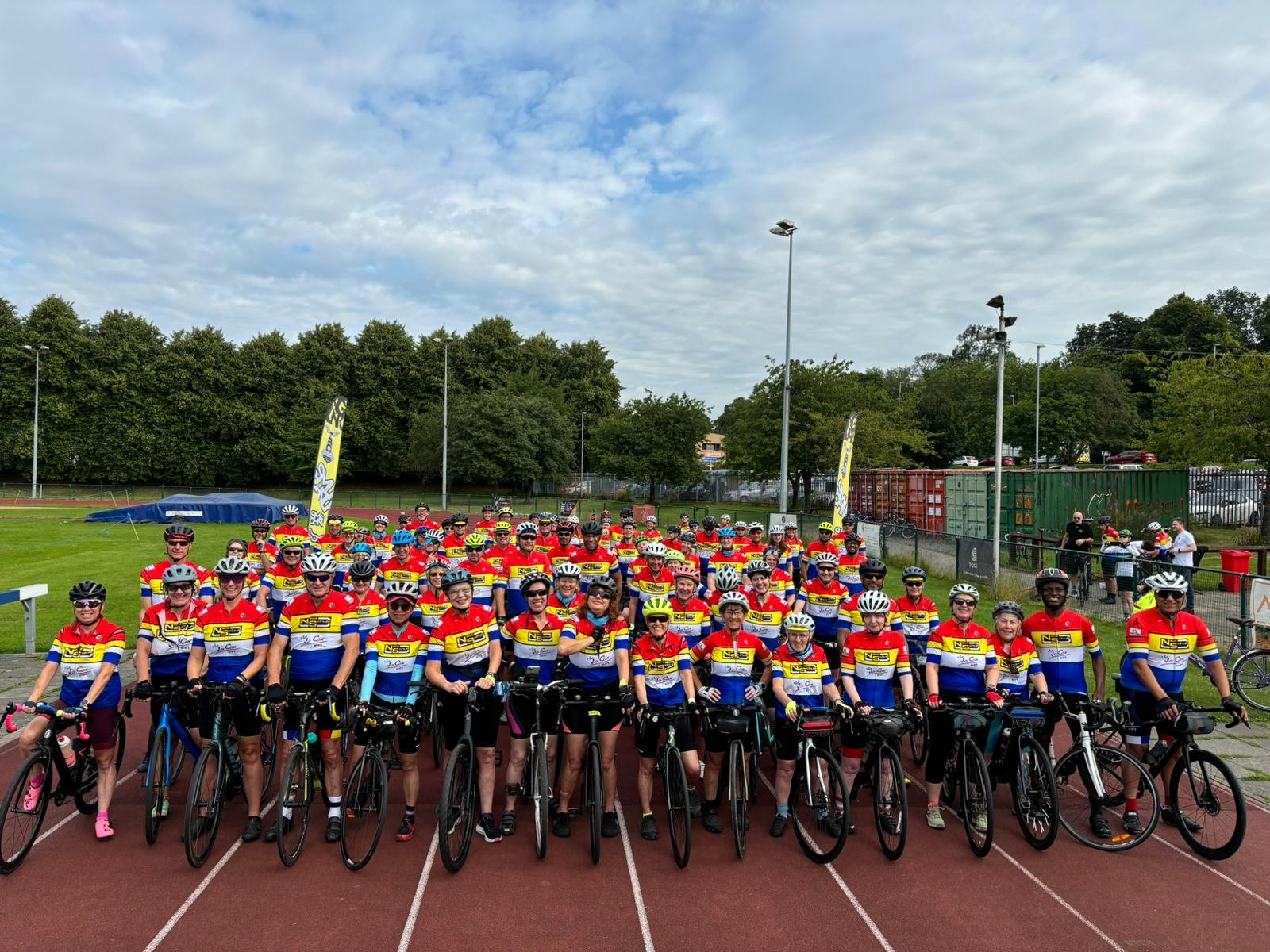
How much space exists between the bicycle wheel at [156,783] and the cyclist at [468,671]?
2.10m

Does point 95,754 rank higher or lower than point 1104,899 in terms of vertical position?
higher

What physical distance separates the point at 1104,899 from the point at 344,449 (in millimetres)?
63484

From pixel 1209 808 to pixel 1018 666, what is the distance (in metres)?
1.69

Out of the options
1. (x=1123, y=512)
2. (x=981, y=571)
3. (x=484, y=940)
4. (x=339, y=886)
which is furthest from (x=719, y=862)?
(x=1123, y=512)

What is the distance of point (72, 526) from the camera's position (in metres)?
33.7

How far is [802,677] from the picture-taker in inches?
243

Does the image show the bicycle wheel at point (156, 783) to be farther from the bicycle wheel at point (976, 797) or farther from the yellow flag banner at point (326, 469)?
the yellow flag banner at point (326, 469)

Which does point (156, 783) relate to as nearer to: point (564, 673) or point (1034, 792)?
point (564, 673)

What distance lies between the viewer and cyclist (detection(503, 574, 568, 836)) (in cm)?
612

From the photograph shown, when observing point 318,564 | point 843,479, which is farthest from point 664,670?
point 843,479

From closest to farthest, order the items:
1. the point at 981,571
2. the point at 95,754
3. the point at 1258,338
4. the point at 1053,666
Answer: the point at 95,754 → the point at 1053,666 → the point at 981,571 → the point at 1258,338

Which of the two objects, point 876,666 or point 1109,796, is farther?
point 1109,796

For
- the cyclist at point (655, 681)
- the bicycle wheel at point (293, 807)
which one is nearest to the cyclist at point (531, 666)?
A: the cyclist at point (655, 681)

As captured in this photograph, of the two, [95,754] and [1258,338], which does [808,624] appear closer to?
[95,754]
